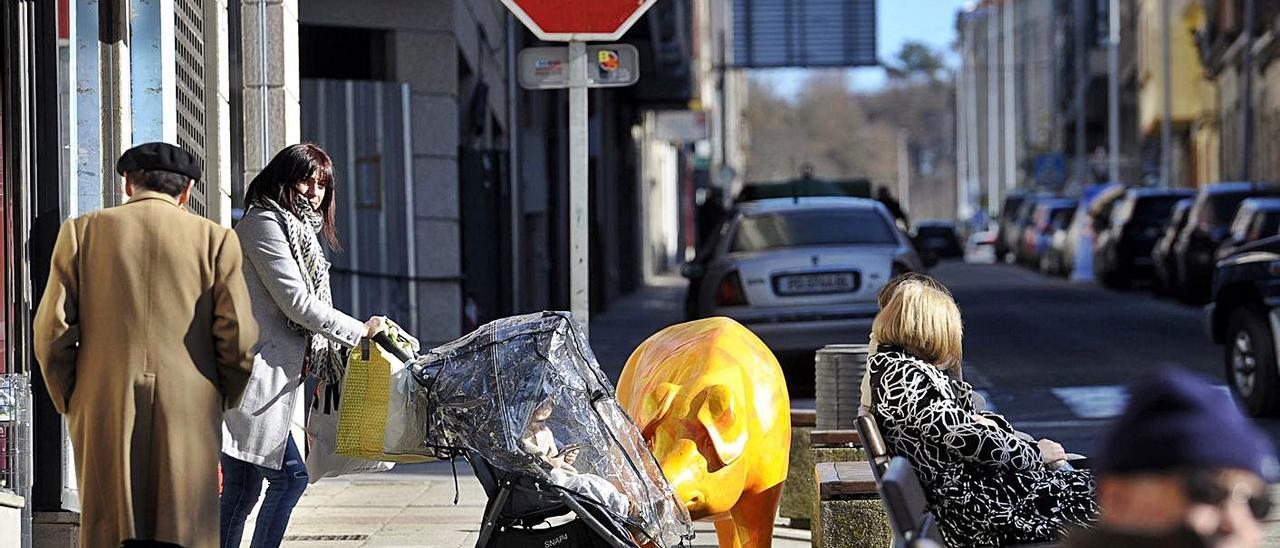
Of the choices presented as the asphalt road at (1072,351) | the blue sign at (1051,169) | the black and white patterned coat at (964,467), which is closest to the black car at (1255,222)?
the asphalt road at (1072,351)

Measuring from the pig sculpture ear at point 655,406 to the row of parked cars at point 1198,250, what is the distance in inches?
298

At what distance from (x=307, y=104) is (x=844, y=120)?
120156 millimetres

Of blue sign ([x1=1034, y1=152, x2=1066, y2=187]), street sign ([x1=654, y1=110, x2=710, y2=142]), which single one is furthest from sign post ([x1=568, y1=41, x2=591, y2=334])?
blue sign ([x1=1034, y1=152, x2=1066, y2=187])

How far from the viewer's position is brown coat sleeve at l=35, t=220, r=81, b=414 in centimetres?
564

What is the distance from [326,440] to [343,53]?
33.7 feet

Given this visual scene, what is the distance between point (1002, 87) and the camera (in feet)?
435

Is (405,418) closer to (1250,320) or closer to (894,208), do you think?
(1250,320)

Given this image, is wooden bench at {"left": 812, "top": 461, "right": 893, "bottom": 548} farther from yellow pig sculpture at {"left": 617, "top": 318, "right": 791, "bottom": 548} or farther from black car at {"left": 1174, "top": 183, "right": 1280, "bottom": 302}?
black car at {"left": 1174, "top": 183, "right": 1280, "bottom": 302}

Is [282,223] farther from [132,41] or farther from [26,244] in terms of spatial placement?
[132,41]

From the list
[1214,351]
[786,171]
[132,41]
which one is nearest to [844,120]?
[786,171]

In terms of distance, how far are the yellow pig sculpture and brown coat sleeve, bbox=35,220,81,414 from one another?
1.73 meters

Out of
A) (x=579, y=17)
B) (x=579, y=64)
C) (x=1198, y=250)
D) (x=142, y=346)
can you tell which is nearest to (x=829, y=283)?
(x=579, y=64)

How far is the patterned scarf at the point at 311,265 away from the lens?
22.1ft

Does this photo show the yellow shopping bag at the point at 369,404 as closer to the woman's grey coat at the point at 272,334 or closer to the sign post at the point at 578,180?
the woman's grey coat at the point at 272,334
